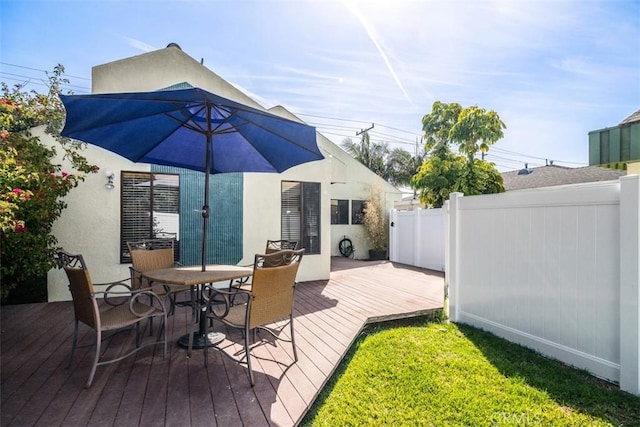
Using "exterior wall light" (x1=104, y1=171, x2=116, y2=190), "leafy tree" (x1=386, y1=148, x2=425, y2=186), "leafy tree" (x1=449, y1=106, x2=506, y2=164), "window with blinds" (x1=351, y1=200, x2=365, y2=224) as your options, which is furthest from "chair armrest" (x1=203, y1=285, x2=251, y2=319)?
"leafy tree" (x1=386, y1=148, x2=425, y2=186)

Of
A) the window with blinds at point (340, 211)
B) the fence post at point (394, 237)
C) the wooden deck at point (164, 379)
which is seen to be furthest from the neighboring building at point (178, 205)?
the window with blinds at point (340, 211)

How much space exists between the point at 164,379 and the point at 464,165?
9696 mm

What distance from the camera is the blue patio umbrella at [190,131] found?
2.56 metres

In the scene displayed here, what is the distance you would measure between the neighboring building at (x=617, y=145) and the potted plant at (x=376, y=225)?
24.2 ft

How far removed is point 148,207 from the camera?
18.5 feet

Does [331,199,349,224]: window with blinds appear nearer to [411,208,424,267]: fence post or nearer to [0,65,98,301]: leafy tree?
[411,208,424,267]: fence post

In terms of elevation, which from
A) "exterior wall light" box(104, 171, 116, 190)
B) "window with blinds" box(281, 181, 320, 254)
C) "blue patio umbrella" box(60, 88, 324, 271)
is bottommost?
"window with blinds" box(281, 181, 320, 254)

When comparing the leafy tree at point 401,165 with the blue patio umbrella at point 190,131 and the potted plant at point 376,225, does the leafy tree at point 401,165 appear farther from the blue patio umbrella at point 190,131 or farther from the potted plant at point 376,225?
the blue patio umbrella at point 190,131

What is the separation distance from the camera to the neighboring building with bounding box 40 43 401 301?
531 cm

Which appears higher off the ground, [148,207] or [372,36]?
[372,36]

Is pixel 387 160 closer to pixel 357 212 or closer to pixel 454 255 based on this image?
pixel 357 212

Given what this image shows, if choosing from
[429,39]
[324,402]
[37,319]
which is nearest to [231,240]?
[37,319]

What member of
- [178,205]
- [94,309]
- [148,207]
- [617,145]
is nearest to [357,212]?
[178,205]

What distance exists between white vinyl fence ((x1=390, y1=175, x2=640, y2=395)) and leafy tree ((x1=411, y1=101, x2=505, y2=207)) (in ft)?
18.4
